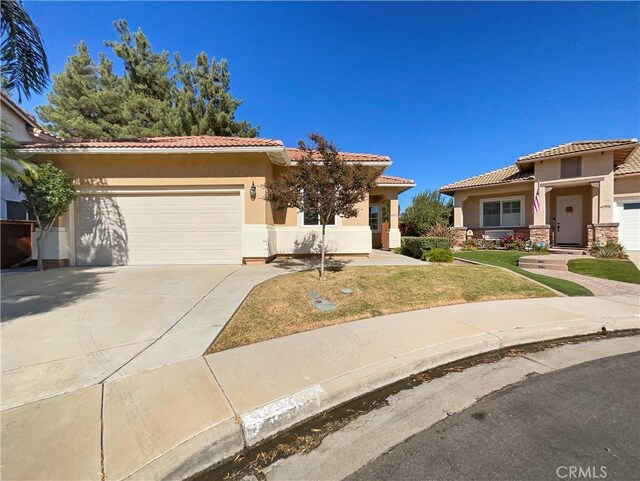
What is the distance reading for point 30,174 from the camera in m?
8.24

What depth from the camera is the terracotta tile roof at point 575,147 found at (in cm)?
1304

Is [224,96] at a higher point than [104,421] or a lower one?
higher

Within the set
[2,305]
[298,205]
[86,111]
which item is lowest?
[2,305]

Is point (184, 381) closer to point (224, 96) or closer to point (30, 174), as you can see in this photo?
point (30, 174)

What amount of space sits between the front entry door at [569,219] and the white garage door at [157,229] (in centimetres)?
1698

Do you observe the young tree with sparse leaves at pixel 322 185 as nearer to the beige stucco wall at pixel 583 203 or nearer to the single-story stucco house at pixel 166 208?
the single-story stucco house at pixel 166 208

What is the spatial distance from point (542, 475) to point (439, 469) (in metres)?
0.73

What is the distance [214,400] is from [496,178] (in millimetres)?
19696

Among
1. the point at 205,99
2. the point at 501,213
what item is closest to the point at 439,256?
the point at 501,213

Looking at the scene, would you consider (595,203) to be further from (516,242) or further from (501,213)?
(501,213)

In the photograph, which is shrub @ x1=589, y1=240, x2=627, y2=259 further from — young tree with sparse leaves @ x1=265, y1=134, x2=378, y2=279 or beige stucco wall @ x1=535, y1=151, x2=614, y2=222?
young tree with sparse leaves @ x1=265, y1=134, x2=378, y2=279

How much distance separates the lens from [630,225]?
13.6 metres

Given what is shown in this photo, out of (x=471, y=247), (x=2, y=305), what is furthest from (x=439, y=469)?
(x=471, y=247)

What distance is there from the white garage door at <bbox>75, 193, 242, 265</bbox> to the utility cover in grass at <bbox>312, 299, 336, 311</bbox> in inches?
197
